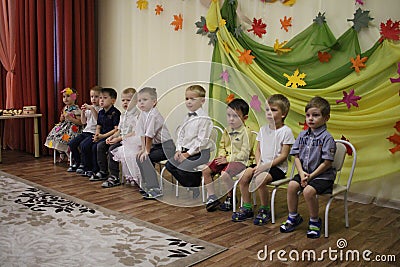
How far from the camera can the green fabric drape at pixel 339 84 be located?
3482 millimetres

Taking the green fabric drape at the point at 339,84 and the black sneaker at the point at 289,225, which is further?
the green fabric drape at the point at 339,84

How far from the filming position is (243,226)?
311 centimetres

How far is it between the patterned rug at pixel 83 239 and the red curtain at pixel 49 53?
2176mm

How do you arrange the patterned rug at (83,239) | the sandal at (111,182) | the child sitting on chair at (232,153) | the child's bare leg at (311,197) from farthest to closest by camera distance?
the sandal at (111,182) → the child sitting on chair at (232,153) → the child's bare leg at (311,197) → the patterned rug at (83,239)

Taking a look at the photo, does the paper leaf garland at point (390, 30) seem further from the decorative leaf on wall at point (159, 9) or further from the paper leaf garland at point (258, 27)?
the decorative leaf on wall at point (159, 9)

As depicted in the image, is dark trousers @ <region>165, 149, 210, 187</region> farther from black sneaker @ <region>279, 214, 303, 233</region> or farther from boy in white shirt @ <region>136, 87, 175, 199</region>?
black sneaker @ <region>279, 214, 303, 233</region>

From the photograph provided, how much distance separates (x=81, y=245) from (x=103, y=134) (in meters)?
1.86

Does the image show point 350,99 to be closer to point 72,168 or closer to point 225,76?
point 225,76

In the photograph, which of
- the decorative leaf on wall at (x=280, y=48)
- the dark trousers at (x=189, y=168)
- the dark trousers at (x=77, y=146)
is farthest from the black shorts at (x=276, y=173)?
the dark trousers at (x=77, y=146)

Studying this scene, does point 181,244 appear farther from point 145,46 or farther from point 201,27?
point 145,46

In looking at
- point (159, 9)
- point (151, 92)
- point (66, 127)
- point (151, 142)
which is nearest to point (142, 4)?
point (159, 9)

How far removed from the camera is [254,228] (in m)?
3.08

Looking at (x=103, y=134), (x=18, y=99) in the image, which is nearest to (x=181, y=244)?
(x=103, y=134)

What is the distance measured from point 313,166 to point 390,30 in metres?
1.25
